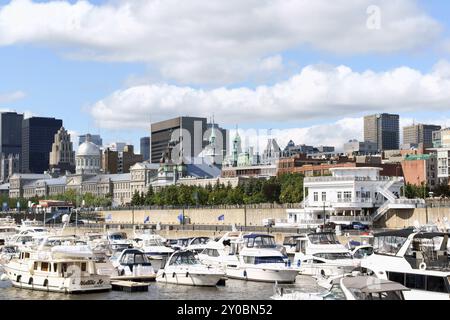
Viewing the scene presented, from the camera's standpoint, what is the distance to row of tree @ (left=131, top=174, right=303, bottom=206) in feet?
495

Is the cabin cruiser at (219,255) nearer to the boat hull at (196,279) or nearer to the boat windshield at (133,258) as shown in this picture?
Answer: the boat windshield at (133,258)

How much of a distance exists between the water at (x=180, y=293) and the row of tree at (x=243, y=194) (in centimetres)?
9115

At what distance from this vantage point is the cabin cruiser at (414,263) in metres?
34.8

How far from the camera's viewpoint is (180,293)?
5025cm

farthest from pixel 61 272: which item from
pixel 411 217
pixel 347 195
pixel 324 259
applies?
pixel 347 195

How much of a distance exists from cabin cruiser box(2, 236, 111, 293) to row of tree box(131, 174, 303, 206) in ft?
312

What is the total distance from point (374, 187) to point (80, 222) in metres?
82.2

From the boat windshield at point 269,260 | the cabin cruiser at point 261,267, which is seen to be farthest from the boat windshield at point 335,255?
the boat windshield at point 269,260

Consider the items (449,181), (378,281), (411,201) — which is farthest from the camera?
(449,181)

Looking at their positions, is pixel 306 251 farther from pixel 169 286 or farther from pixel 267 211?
pixel 267 211

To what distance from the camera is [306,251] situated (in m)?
61.6

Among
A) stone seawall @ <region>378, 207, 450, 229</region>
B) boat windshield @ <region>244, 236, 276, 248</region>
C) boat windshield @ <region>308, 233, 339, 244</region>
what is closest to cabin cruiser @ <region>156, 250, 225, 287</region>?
boat windshield @ <region>244, 236, 276, 248</region>

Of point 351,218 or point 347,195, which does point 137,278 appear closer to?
point 351,218
